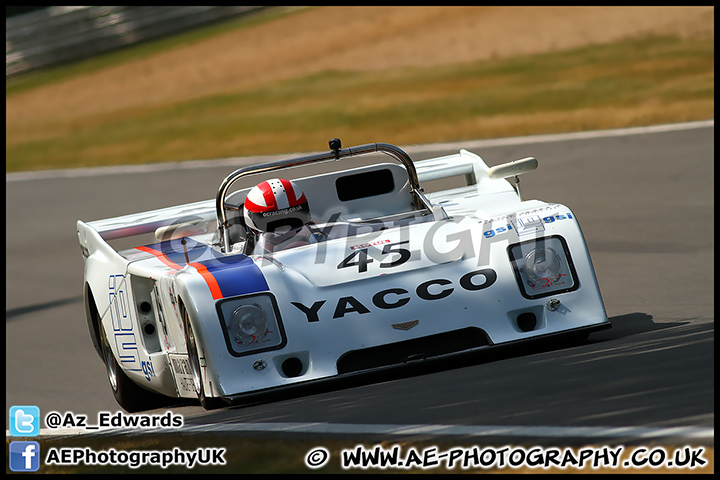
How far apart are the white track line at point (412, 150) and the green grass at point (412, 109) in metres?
0.71

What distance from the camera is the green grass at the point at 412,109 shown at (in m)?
19.5

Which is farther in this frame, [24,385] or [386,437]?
[24,385]

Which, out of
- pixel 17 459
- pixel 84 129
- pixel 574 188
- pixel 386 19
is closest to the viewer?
pixel 17 459

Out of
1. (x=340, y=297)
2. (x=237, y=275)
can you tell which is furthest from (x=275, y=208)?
(x=340, y=297)

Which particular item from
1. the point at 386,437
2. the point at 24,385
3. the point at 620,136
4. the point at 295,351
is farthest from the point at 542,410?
the point at 620,136

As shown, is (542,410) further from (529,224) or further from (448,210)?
(448,210)

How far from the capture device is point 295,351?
5711 millimetres

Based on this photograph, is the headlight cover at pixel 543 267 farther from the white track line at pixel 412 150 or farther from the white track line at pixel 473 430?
the white track line at pixel 412 150

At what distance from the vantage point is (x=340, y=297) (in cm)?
580

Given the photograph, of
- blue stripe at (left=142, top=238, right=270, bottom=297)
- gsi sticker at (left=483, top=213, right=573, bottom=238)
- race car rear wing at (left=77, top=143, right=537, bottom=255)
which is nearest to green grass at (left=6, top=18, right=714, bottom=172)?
race car rear wing at (left=77, top=143, right=537, bottom=255)

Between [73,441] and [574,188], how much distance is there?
29.9ft

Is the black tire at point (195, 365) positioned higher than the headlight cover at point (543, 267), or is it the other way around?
the headlight cover at point (543, 267)

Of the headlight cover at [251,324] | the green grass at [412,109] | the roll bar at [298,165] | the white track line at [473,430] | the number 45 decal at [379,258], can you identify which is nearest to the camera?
the white track line at [473,430]

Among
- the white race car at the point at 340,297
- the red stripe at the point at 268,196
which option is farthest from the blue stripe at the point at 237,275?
the red stripe at the point at 268,196
